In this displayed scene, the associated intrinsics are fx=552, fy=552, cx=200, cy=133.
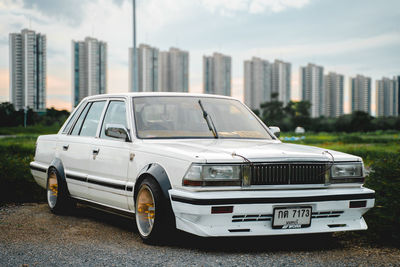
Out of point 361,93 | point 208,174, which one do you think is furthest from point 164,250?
point 361,93

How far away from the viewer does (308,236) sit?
20.0 ft

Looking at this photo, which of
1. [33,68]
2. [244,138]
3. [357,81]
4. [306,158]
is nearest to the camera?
[306,158]

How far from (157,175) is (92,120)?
2.40 m

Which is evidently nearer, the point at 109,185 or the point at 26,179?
the point at 109,185

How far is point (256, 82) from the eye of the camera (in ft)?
343

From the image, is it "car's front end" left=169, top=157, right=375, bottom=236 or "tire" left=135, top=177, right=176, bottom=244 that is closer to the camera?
"car's front end" left=169, top=157, right=375, bottom=236

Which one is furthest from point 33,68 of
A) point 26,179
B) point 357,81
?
point 357,81

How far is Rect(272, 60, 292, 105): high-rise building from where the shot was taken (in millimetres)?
107875

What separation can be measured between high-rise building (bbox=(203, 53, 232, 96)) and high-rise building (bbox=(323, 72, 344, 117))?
124ft

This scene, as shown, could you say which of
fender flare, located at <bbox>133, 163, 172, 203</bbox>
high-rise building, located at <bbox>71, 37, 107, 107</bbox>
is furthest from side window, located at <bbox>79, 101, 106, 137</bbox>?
high-rise building, located at <bbox>71, 37, 107, 107</bbox>

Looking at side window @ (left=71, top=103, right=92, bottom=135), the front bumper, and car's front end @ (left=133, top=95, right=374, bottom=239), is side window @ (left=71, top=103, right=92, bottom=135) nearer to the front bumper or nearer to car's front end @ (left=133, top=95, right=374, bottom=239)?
car's front end @ (left=133, top=95, right=374, bottom=239)

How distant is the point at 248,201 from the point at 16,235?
9.21 ft

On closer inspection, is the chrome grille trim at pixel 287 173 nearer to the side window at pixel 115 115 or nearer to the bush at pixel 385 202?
the bush at pixel 385 202

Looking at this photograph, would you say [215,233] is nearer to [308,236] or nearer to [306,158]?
[306,158]
